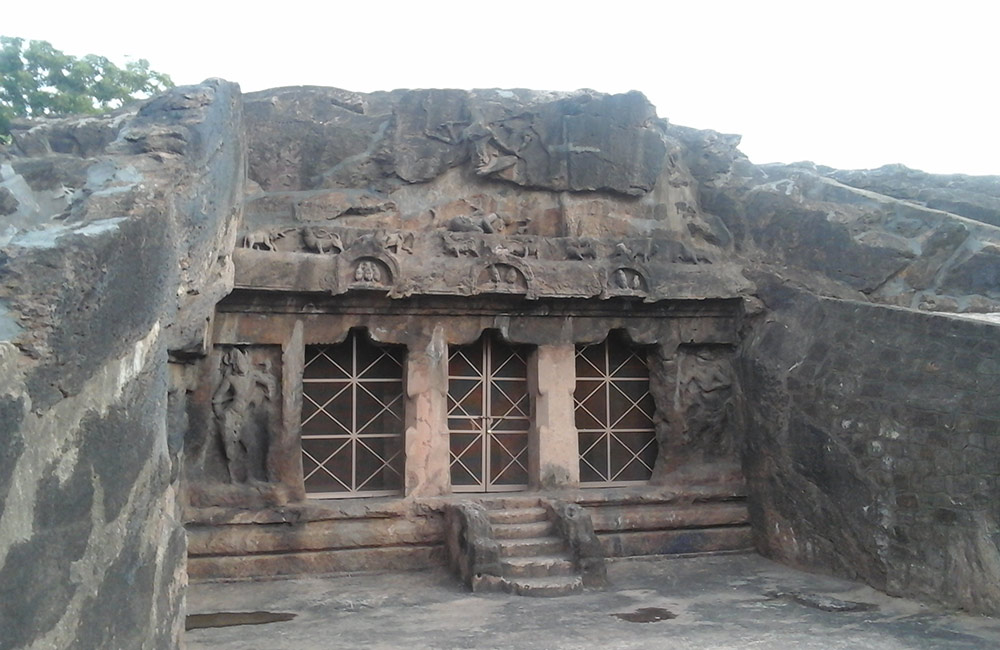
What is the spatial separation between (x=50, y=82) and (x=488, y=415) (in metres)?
13.0

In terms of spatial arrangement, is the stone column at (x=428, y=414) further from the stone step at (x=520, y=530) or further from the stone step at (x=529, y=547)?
the stone step at (x=529, y=547)

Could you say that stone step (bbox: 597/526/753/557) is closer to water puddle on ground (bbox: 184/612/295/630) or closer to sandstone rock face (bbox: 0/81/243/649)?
water puddle on ground (bbox: 184/612/295/630)

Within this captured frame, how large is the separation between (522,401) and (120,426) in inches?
244

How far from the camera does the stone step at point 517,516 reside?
840cm

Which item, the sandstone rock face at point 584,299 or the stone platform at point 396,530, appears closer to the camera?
the sandstone rock face at point 584,299

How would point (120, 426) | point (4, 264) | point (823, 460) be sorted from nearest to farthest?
point (4, 264), point (120, 426), point (823, 460)

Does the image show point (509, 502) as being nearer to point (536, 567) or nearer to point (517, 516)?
point (517, 516)

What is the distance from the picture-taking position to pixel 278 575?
8.14 metres

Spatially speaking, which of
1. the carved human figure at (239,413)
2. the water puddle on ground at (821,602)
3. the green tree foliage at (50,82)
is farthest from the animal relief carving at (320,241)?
the green tree foliage at (50,82)

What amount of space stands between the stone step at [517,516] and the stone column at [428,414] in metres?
0.63

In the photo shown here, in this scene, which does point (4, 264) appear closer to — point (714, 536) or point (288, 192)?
point (288, 192)

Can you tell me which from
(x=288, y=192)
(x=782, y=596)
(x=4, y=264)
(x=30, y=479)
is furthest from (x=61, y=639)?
(x=288, y=192)

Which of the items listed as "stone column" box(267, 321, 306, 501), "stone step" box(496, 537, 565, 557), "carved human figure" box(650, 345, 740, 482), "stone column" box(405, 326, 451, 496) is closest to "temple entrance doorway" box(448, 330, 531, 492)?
"stone column" box(405, 326, 451, 496)

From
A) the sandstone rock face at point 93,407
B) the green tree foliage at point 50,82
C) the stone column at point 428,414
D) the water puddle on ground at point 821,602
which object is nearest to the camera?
the sandstone rock face at point 93,407
